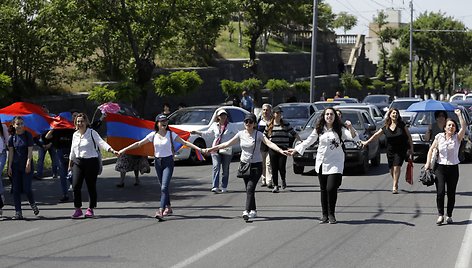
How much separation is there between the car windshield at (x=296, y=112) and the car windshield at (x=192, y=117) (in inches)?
176

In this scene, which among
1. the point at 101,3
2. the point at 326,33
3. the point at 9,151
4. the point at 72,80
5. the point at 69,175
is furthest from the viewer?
the point at 326,33

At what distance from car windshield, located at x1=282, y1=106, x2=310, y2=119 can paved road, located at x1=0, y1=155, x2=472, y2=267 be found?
10.7m

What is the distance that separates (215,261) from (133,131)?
761 cm

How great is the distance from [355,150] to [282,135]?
329 centimetres

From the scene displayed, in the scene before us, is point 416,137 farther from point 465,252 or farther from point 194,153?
point 465,252

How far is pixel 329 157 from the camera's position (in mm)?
11375

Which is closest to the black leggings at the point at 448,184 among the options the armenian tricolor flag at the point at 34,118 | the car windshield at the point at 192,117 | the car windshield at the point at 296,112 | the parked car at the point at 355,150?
the parked car at the point at 355,150

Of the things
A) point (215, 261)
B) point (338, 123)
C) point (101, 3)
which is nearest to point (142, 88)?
point (101, 3)

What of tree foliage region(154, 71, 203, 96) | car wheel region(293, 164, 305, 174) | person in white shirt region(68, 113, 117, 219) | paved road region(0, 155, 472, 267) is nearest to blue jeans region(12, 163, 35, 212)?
paved road region(0, 155, 472, 267)

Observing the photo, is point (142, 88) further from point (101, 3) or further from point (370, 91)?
point (370, 91)

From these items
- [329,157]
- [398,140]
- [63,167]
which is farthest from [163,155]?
[398,140]

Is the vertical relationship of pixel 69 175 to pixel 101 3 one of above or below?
below

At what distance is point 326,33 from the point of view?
213 feet

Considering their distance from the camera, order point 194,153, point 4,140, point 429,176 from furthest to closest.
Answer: point 194,153 < point 4,140 < point 429,176
